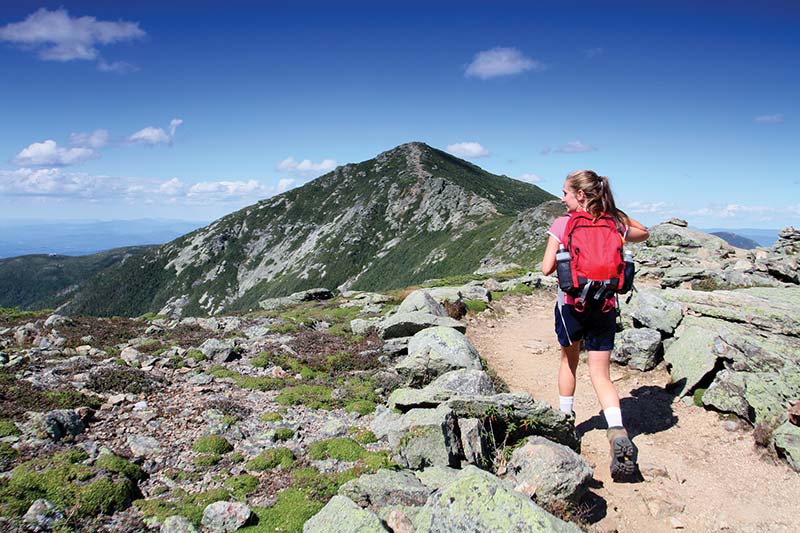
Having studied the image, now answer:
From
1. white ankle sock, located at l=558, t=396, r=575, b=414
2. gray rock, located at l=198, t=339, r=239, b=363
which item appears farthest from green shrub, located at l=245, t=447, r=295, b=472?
gray rock, located at l=198, t=339, r=239, b=363

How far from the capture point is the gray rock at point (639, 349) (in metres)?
14.3

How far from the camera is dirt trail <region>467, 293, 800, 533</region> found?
7875 mm

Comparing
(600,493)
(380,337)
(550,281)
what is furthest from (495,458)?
(550,281)

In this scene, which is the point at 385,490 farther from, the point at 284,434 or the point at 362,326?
the point at 362,326

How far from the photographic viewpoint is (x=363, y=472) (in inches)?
345

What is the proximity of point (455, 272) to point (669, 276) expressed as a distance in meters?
108

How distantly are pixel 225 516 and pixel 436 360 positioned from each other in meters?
7.71

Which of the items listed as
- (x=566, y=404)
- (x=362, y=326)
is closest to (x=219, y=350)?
(x=362, y=326)

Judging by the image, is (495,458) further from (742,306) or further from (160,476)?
(742,306)

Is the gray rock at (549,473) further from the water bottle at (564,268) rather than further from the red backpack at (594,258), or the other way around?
the water bottle at (564,268)

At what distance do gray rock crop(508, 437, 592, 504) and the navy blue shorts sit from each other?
2036 millimetres

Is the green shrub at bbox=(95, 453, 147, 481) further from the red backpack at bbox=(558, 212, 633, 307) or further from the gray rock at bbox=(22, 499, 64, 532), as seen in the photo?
the red backpack at bbox=(558, 212, 633, 307)

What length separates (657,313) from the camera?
15.2 metres

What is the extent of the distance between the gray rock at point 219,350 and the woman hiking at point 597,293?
12655mm
